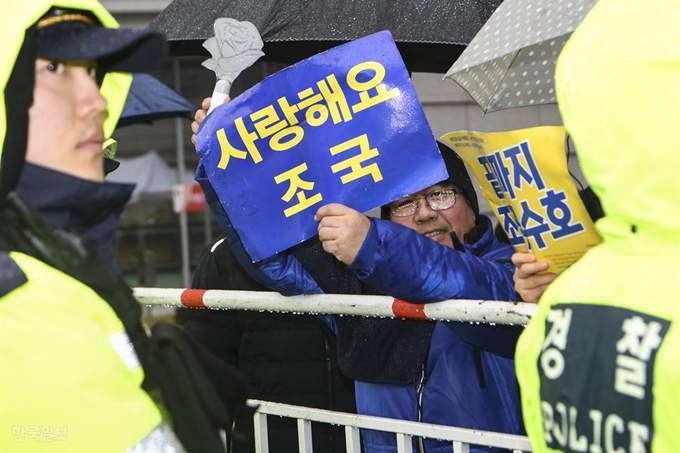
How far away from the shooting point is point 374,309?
264cm

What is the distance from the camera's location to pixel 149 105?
19.4ft

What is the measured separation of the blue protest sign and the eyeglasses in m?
0.67

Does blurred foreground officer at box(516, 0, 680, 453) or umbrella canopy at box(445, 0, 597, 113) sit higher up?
umbrella canopy at box(445, 0, 597, 113)

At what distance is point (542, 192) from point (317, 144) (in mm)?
618

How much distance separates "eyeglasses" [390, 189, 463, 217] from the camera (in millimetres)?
3207

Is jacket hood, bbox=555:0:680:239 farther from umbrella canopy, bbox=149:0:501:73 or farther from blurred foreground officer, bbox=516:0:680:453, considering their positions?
umbrella canopy, bbox=149:0:501:73

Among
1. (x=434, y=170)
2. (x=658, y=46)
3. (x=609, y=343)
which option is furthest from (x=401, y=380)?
(x=658, y=46)

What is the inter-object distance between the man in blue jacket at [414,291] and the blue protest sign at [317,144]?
0.09m

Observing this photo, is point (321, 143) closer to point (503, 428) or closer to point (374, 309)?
point (374, 309)

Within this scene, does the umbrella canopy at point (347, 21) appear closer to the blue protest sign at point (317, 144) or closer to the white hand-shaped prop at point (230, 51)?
the white hand-shaped prop at point (230, 51)

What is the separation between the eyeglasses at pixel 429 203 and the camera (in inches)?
126

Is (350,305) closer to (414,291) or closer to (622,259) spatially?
(414,291)

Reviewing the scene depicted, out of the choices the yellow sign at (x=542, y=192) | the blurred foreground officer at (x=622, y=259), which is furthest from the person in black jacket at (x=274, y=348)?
the blurred foreground officer at (x=622, y=259)

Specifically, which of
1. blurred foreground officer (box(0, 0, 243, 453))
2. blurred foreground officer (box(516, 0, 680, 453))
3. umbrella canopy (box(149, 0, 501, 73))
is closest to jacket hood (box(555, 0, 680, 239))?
blurred foreground officer (box(516, 0, 680, 453))
